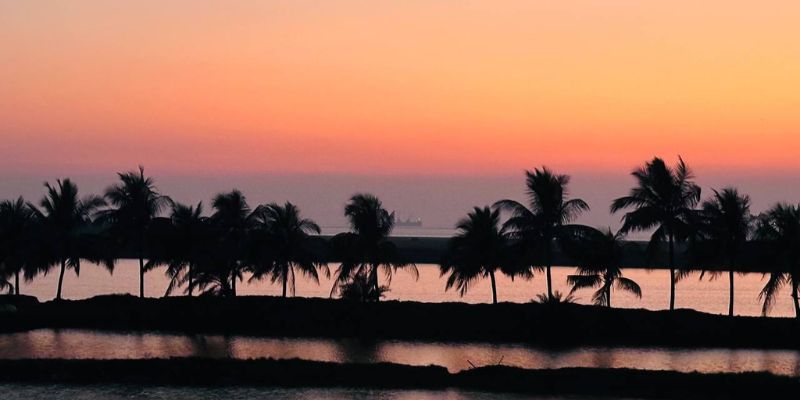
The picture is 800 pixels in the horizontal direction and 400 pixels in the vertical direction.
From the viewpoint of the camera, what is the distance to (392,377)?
36.5 m

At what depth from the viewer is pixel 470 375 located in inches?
1432

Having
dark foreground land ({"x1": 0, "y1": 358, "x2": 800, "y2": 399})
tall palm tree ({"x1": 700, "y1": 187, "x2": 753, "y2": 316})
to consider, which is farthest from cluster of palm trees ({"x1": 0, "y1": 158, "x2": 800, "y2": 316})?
dark foreground land ({"x1": 0, "y1": 358, "x2": 800, "y2": 399})

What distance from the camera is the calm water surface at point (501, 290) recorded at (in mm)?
77188

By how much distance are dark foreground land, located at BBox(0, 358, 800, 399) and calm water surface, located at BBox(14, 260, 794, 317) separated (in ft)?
105

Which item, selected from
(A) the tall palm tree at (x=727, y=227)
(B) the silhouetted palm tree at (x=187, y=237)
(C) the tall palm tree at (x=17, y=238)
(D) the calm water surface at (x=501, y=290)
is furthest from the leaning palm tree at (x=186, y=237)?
(A) the tall palm tree at (x=727, y=227)

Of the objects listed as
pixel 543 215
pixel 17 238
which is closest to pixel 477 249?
pixel 543 215

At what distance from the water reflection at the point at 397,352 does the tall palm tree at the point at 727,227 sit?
7498 mm

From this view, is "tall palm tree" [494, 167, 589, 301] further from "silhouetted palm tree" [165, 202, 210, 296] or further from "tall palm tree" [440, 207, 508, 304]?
"silhouetted palm tree" [165, 202, 210, 296]

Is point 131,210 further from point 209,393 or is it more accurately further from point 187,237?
point 209,393

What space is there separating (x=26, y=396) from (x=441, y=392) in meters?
15.2

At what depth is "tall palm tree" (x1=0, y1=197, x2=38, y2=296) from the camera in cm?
6172

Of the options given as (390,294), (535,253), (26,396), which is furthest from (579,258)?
(390,294)

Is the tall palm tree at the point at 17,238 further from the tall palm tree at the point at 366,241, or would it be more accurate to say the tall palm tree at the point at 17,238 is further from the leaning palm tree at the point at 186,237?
the tall palm tree at the point at 366,241

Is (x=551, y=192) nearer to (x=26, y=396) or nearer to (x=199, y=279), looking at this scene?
(x=199, y=279)
